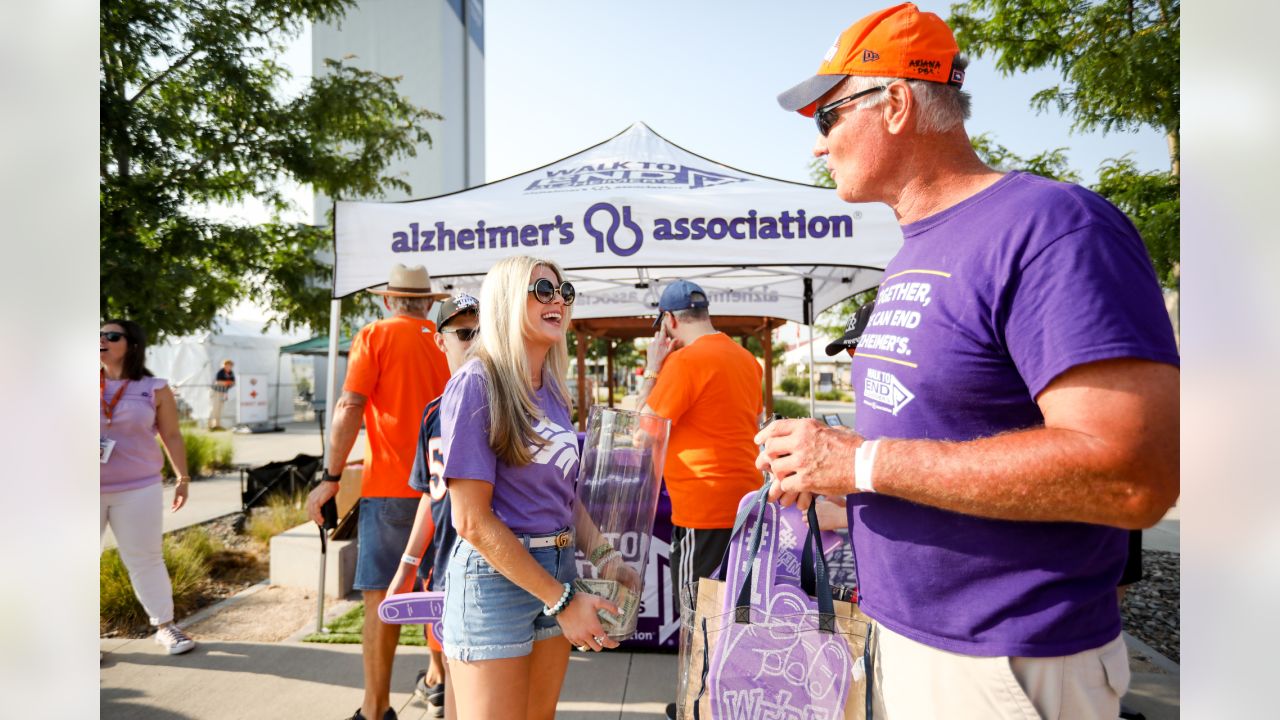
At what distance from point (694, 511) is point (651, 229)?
6.30 feet

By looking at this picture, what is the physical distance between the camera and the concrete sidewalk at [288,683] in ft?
12.0

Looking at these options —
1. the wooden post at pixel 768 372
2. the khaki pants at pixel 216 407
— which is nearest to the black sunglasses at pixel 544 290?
the wooden post at pixel 768 372

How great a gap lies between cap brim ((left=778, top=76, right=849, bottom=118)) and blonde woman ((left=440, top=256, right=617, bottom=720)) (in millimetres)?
885

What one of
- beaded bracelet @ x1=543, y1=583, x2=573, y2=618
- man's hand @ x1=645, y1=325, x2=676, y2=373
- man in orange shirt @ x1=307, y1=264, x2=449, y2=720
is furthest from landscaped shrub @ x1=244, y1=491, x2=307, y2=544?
beaded bracelet @ x1=543, y1=583, x2=573, y2=618

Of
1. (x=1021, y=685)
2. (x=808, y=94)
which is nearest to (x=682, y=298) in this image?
(x=808, y=94)

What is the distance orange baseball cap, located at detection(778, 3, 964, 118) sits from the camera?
4.38 ft

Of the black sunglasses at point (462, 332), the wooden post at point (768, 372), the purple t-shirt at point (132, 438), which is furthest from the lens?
the wooden post at point (768, 372)

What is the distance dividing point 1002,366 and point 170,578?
6.13 meters

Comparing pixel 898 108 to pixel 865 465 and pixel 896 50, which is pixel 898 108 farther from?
pixel 865 465

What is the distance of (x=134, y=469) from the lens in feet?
14.3

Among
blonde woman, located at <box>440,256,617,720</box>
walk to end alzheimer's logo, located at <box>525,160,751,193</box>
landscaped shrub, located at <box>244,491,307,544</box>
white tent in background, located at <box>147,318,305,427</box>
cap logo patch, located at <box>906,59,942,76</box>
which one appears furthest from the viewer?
white tent in background, located at <box>147,318,305,427</box>

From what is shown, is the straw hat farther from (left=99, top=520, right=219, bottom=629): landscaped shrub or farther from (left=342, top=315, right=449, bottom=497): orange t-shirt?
(left=99, top=520, right=219, bottom=629): landscaped shrub

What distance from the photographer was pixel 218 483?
415 inches

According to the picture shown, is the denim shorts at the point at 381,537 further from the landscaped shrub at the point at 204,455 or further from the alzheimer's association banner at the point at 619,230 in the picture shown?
the landscaped shrub at the point at 204,455
